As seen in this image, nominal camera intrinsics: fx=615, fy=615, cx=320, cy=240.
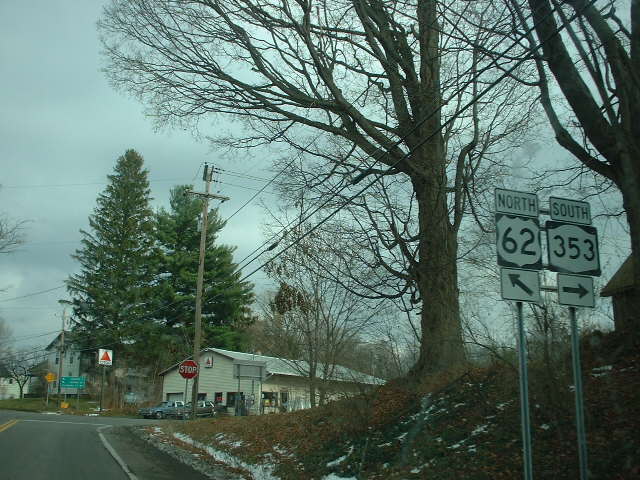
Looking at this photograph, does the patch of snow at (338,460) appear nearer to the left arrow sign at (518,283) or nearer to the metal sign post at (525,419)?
the metal sign post at (525,419)

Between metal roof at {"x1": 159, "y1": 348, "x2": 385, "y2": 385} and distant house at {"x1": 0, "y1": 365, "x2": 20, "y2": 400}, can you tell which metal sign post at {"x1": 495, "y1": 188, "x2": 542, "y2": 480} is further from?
distant house at {"x1": 0, "y1": 365, "x2": 20, "y2": 400}

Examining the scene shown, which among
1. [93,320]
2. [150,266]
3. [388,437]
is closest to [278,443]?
[388,437]

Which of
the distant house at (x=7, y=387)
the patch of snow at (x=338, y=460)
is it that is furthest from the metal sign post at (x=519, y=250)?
the distant house at (x=7, y=387)

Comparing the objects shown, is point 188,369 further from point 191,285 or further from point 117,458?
point 191,285

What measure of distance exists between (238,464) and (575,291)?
9766mm

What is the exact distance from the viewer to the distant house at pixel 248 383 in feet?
101

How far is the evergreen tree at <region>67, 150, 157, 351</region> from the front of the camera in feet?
186

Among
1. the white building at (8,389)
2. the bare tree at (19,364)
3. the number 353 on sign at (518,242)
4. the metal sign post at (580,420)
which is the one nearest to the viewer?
the metal sign post at (580,420)

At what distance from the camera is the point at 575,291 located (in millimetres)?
6734

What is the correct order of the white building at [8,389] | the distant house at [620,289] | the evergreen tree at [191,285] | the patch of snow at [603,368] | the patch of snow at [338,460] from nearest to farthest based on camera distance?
the patch of snow at [603,368] → the patch of snow at [338,460] → the distant house at [620,289] → the evergreen tree at [191,285] → the white building at [8,389]

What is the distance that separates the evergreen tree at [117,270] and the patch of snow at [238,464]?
3896 cm

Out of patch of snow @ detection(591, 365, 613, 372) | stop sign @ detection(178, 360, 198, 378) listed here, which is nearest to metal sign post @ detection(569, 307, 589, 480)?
patch of snow @ detection(591, 365, 613, 372)

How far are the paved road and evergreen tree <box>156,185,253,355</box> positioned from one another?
32.4 metres

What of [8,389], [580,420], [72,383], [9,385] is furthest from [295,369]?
[8,389]
